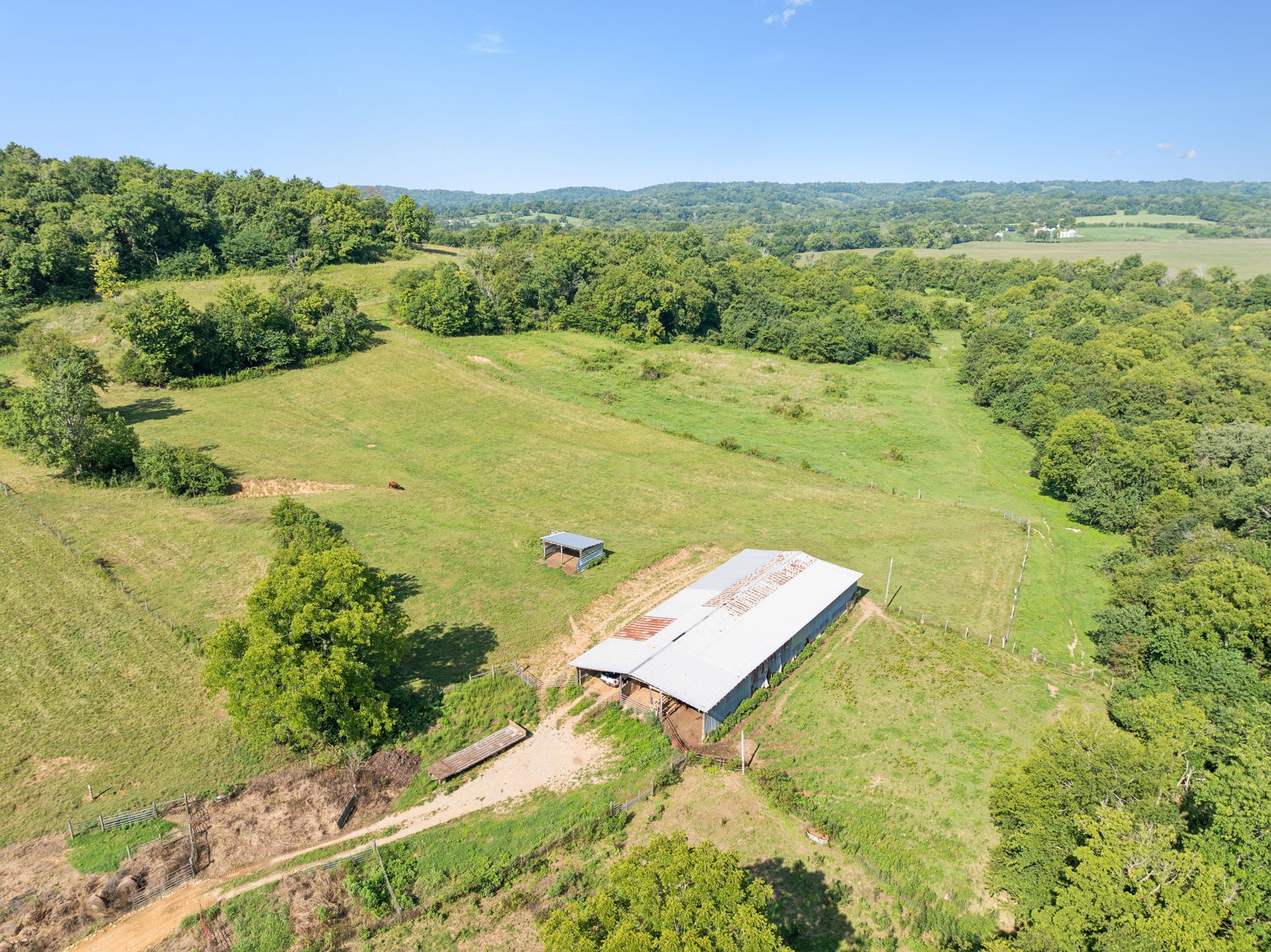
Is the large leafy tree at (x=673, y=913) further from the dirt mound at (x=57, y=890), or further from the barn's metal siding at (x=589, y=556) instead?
the barn's metal siding at (x=589, y=556)

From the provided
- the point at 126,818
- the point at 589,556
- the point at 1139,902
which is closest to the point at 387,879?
the point at 126,818

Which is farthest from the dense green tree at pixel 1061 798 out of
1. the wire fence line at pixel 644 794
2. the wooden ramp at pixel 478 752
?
the wooden ramp at pixel 478 752

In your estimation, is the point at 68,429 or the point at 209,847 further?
the point at 68,429

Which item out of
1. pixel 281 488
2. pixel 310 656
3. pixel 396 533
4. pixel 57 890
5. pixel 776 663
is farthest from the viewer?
pixel 281 488

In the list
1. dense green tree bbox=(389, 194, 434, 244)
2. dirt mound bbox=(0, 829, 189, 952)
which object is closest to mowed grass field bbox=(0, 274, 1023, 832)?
dirt mound bbox=(0, 829, 189, 952)

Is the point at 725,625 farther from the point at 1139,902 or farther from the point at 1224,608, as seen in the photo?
the point at 1224,608

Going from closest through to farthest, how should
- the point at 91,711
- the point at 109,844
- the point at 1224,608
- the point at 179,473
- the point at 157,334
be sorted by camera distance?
the point at 109,844 → the point at 91,711 → the point at 1224,608 → the point at 179,473 → the point at 157,334

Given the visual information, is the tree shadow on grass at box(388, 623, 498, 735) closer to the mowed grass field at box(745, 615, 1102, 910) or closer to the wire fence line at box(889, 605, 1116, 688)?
the mowed grass field at box(745, 615, 1102, 910)
